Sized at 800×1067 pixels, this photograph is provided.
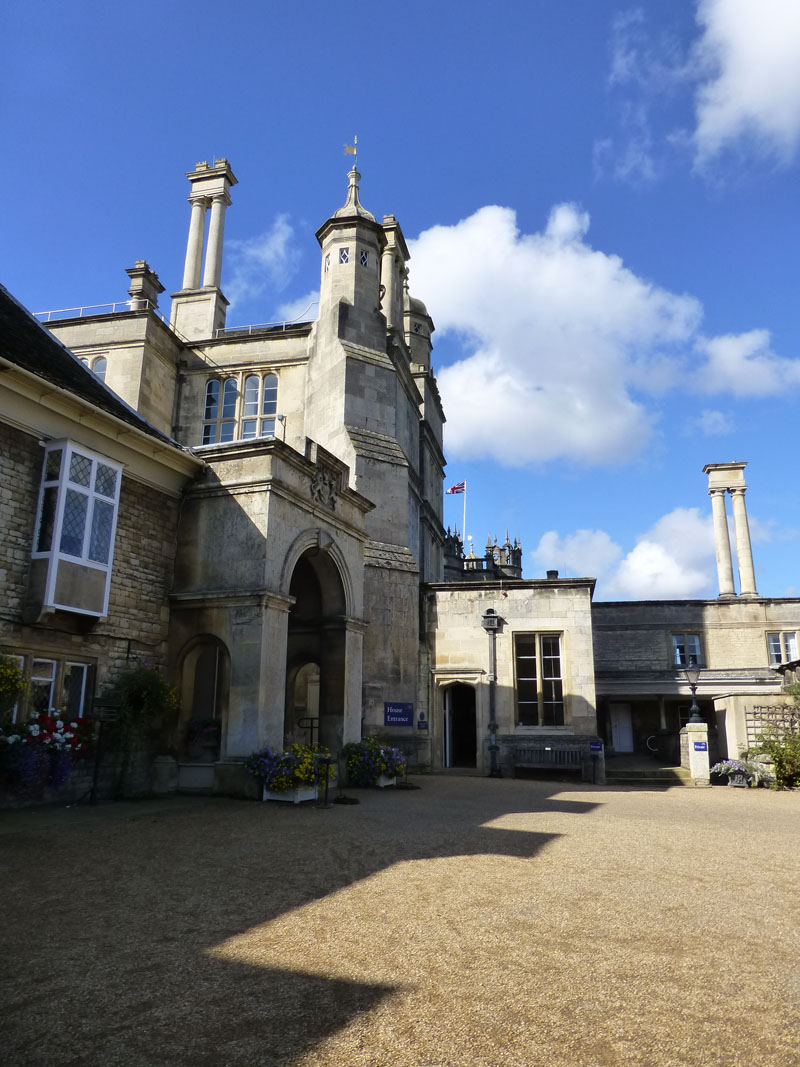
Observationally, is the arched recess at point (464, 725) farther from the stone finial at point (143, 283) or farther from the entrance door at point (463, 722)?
the stone finial at point (143, 283)

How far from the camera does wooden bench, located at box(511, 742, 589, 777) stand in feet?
64.2

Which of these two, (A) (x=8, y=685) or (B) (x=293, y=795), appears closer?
(A) (x=8, y=685)

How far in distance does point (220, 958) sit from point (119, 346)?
68.3 ft

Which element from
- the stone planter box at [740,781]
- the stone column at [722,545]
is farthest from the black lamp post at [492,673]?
the stone column at [722,545]

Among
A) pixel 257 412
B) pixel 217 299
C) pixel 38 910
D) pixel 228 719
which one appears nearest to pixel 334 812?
pixel 228 719

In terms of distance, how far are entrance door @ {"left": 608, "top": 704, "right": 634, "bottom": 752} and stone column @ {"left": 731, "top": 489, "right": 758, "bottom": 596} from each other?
7367mm

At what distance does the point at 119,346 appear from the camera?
2227 cm

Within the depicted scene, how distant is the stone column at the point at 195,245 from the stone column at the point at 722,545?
2417 cm

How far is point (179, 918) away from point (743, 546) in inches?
1272

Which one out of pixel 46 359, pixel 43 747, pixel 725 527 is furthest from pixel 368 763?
pixel 725 527

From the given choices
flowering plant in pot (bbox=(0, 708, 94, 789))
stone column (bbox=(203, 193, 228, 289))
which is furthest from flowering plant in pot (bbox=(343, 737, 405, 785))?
stone column (bbox=(203, 193, 228, 289))

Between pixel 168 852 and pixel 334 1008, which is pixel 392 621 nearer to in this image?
pixel 168 852

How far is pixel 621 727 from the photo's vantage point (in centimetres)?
2973

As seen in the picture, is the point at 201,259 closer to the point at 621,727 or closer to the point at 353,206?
the point at 353,206
